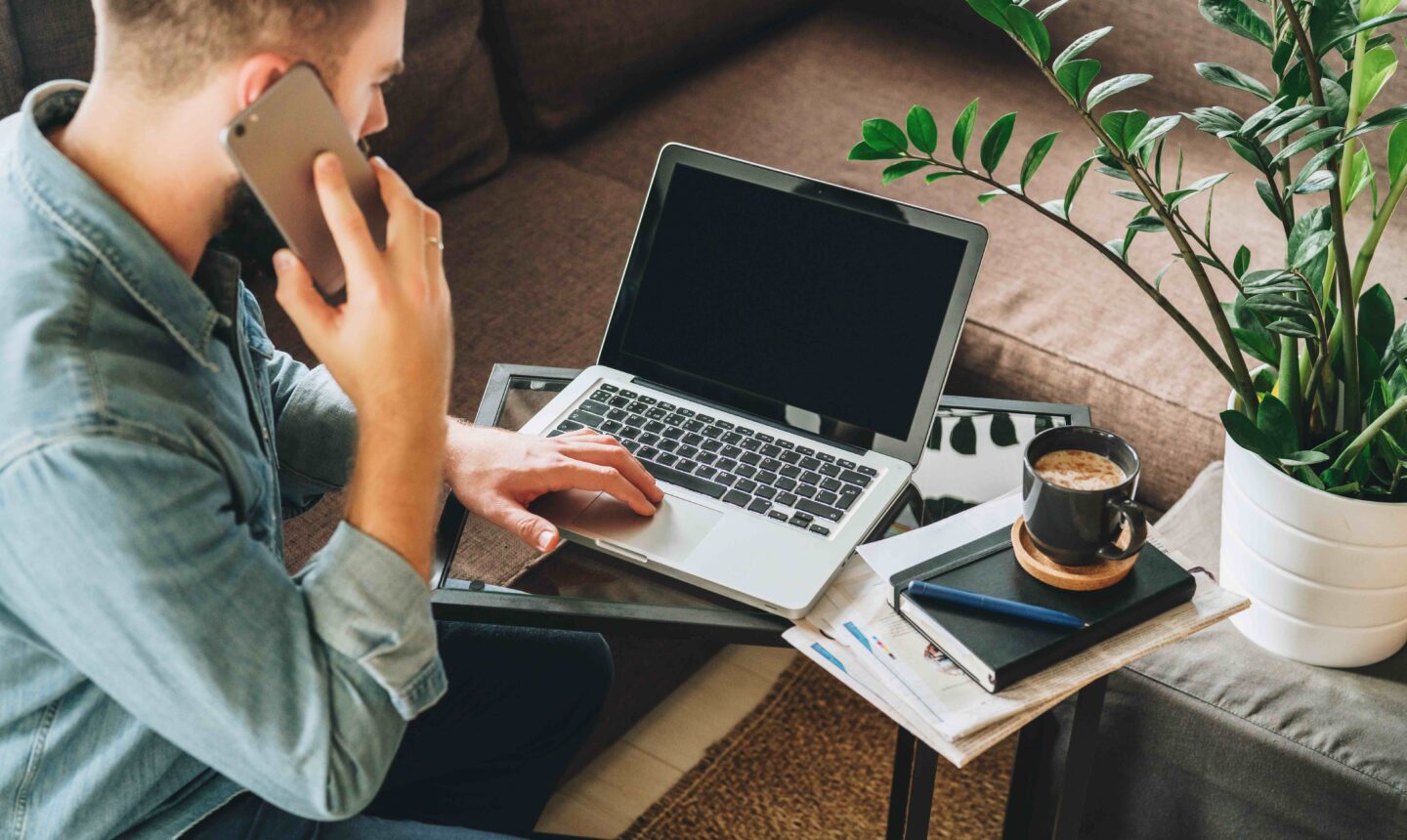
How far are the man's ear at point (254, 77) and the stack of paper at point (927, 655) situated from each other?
533 millimetres

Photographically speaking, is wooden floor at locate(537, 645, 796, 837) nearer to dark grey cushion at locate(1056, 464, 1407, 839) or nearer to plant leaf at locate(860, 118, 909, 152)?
dark grey cushion at locate(1056, 464, 1407, 839)

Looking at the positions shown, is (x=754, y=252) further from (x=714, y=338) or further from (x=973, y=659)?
(x=973, y=659)

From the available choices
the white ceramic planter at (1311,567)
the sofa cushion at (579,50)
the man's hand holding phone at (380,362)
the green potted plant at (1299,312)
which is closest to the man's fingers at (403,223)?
the man's hand holding phone at (380,362)

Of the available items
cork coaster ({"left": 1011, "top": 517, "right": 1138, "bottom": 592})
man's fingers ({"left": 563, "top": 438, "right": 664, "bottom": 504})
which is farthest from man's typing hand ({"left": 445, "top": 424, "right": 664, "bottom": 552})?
cork coaster ({"left": 1011, "top": 517, "right": 1138, "bottom": 592})

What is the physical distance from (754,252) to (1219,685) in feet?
1.99

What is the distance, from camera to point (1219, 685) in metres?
1.22

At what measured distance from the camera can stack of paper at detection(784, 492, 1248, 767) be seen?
0.90 metres

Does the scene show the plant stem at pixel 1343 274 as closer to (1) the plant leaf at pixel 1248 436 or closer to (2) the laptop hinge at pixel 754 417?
(1) the plant leaf at pixel 1248 436

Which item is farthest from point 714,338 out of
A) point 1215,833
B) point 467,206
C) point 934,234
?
point 467,206

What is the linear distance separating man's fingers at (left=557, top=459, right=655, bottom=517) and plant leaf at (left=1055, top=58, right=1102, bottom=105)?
463mm

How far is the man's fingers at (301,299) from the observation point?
2.76 feet

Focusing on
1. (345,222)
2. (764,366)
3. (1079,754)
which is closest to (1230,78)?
(764,366)

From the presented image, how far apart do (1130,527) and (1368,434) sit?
211mm

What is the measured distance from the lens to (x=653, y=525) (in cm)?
107
